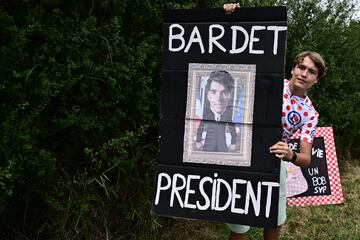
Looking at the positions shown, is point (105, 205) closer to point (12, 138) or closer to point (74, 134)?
point (74, 134)

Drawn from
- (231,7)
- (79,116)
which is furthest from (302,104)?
(79,116)

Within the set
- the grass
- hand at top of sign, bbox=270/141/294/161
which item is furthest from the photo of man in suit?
the grass

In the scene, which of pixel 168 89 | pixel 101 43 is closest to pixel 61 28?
pixel 101 43

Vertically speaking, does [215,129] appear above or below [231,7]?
below

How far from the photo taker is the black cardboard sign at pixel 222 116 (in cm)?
195

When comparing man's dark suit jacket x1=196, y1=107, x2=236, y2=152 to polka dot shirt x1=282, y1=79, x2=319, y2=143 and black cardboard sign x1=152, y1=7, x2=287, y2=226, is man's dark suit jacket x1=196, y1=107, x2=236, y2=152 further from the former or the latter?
polka dot shirt x1=282, y1=79, x2=319, y2=143

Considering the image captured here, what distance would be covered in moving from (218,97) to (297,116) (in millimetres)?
495

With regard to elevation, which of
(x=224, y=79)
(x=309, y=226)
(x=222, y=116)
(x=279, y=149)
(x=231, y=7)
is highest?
(x=231, y=7)

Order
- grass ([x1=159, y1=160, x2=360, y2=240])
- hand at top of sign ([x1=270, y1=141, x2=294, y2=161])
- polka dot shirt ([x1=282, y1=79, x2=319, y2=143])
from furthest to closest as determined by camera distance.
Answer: grass ([x1=159, y1=160, x2=360, y2=240])
polka dot shirt ([x1=282, y1=79, x2=319, y2=143])
hand at top of sign ([x1=270, y1=141, x2=294, y2=161])

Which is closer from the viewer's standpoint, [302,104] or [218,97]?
[218,97]

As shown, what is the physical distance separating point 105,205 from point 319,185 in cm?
241

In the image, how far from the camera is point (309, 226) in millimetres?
3646

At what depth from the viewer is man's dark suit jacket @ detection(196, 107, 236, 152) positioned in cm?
201

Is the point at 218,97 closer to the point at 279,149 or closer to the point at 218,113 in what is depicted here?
the point at 218,113
